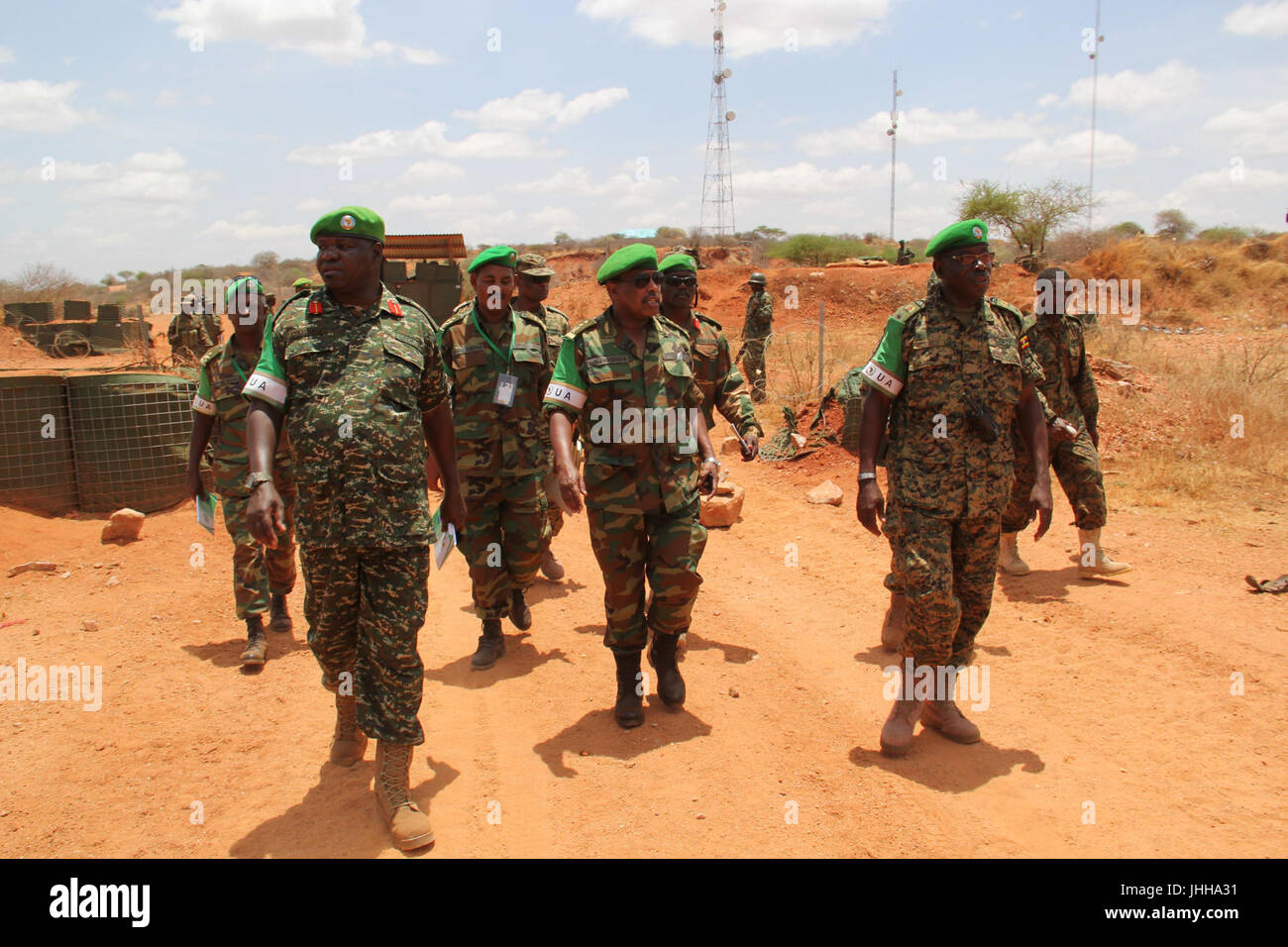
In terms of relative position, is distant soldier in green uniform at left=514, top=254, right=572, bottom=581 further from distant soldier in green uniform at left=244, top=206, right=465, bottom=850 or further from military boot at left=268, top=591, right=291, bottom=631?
distant soldier in green uniform at left=244, top=206, right=465, bottom=850

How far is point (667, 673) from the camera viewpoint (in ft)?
14.4

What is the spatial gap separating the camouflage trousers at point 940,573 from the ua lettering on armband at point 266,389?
8.42 feet

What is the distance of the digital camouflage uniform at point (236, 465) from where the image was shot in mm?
5102

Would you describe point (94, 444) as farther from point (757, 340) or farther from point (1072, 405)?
point (757, 340)

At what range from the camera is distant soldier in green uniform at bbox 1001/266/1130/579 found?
19.8 ft

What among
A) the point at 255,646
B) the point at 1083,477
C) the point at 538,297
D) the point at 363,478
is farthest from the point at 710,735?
the point at 1083,477

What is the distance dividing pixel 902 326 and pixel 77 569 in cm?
661

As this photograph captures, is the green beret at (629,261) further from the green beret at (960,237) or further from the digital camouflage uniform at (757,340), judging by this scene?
the digital camouflage uniform at (757,340)

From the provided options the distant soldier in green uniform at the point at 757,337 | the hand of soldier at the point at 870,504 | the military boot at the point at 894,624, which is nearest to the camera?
the hand of soldier at the point at 870,504

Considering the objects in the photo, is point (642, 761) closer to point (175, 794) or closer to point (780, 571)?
point (175, 794)

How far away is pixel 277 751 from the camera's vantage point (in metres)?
4.05

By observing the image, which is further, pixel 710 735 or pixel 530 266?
pixel 530 266

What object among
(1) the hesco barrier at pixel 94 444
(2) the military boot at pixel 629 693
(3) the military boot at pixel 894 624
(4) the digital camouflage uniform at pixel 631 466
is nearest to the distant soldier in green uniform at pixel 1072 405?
(3) the military boot at pixel 894 624

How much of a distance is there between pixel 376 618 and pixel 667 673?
5.45ft
